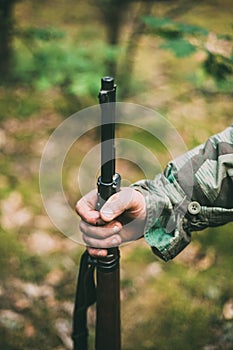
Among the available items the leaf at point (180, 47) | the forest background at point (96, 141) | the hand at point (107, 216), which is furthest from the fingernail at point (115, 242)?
the leaf at point (180, 47)

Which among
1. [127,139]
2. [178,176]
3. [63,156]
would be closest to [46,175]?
[63,156]

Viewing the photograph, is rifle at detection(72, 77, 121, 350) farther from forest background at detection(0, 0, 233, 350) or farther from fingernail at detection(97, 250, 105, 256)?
forest background at detection(0, 0, 233, 350)

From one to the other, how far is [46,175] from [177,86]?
152 cm

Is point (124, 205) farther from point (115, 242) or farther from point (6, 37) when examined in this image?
point (6, 37)

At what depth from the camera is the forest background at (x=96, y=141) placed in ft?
8.42

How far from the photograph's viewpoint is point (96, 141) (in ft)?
12.7

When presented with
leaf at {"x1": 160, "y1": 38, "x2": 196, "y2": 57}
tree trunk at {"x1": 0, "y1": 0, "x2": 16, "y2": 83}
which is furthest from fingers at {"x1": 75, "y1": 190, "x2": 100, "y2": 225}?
tree trunk at {"x1": 0, "y1": 0, "x2": 16, "y2": 83}

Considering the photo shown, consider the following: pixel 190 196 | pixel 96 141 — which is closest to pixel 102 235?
pixel 190 196

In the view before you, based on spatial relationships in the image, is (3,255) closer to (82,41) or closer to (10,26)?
(10,26)

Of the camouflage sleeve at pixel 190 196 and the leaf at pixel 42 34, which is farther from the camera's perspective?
the leaf at pixel 42 34

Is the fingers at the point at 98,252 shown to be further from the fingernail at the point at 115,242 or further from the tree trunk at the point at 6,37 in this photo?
the tree trunk at the point at 6,37

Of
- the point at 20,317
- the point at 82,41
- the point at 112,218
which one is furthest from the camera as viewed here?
the point at 82,41

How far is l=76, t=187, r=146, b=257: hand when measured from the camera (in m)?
1.51

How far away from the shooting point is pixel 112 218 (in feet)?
4.95
